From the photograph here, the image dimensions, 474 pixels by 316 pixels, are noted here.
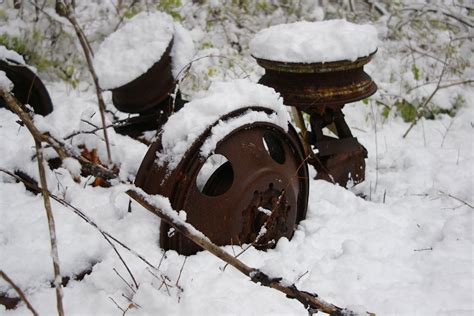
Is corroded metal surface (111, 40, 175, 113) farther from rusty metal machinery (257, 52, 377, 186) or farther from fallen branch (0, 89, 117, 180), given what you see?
fallen branch (0, 89, 117, 180)

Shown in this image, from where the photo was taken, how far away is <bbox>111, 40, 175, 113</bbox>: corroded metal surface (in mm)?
2951

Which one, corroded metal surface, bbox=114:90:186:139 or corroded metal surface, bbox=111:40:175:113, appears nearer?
corroded metal surface, bbox=111:40:175:113

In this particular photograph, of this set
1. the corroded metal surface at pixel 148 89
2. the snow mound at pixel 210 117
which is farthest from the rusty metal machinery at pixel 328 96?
the snow mound at pixel 210 117

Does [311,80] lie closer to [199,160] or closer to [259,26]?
[199,160]

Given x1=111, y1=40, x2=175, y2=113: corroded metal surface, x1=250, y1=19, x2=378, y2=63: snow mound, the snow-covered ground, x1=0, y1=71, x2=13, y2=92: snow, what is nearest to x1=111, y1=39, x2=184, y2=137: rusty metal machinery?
x1=111, y1=40, x2=175, y2=113: corroded metal surface

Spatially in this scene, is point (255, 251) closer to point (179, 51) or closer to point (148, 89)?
point (148, 89)

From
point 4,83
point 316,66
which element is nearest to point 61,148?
point 4,83

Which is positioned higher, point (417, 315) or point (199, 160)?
point (199, 160)

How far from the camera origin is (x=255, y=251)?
2.23m

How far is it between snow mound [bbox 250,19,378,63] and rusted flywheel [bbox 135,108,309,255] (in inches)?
26.5

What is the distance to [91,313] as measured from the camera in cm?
174

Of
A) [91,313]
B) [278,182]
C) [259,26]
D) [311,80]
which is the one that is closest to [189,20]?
[259,26]

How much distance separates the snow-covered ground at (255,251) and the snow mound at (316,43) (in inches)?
33.3

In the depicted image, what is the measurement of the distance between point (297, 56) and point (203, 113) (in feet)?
3.53
